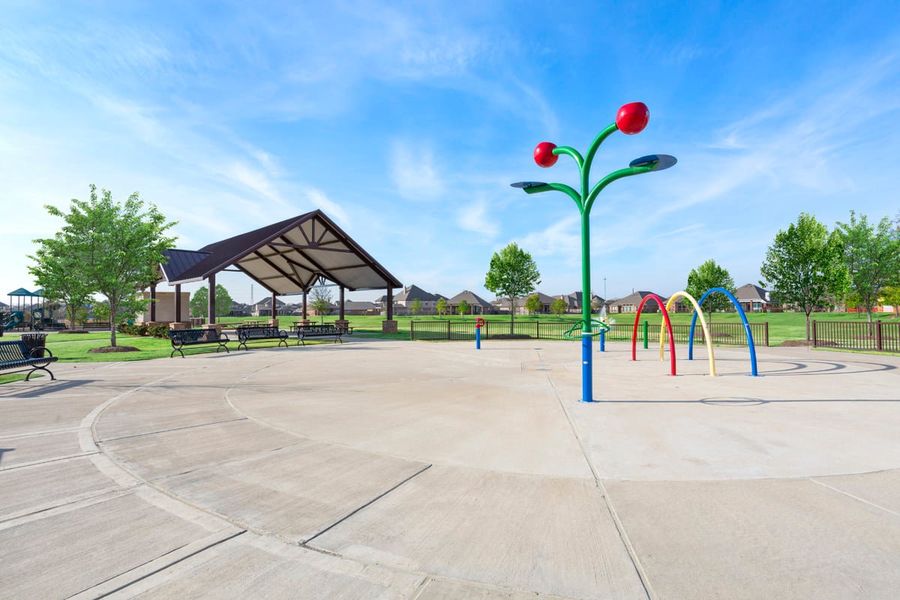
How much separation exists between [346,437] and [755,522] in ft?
14.4

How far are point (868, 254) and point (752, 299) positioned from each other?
8868cm

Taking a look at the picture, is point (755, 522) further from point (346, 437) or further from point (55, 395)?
point (55, 395)

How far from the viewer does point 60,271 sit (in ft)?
63.6

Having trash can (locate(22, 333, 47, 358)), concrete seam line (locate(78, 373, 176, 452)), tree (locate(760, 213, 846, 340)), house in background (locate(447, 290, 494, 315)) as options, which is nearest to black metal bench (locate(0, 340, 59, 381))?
trash can (locate(22, 333, 47, 358))

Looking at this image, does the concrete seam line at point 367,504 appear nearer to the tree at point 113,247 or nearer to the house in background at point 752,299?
the tree at point 113,247

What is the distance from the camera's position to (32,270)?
1962 cm

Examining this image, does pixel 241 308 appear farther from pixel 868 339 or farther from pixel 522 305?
pixel 868 339

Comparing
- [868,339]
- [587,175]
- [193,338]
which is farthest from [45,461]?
[868,339]

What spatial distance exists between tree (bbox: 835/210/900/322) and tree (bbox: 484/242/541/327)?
3203cm

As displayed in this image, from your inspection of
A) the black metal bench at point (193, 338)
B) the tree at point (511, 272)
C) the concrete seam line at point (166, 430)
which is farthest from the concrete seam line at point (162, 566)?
the tree at point (511, 272)

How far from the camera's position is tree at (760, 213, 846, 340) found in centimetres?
2234

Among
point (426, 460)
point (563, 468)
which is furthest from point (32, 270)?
point (563, 468)

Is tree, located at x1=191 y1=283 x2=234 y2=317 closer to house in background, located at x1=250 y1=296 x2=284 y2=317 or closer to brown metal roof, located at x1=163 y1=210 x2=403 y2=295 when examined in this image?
house in background, located at x1=250 y1=296 x2=284 y2=317

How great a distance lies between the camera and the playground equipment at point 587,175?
6621 millimetres
